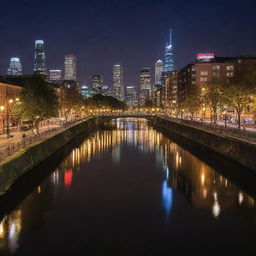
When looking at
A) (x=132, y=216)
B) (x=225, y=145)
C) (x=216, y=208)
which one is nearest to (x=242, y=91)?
(x=225, y=145)

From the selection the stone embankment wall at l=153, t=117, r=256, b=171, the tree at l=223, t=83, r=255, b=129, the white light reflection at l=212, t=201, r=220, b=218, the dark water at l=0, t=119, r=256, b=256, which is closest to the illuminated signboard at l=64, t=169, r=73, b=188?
the dark water at l=0, t=119, r=256, b=256

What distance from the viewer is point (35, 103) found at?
200ft

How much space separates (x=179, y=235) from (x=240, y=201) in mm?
10706

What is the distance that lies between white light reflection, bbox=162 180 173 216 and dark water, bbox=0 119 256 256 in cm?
9

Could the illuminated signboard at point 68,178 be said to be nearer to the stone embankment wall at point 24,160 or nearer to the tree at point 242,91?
the stone embankment wall at point 24,160

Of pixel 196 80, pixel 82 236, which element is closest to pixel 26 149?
pixel 82 236

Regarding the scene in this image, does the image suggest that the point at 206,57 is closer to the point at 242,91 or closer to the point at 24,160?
the point at 242,91

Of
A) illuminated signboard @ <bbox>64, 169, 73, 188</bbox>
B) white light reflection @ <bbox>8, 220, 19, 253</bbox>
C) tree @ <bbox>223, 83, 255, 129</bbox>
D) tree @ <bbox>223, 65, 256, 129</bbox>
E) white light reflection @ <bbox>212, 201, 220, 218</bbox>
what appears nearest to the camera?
white light reflection @ <bbox>8, 220, 19, 253</bbox>

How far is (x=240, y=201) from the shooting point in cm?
3344

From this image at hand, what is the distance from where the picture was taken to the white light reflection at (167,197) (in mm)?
32406

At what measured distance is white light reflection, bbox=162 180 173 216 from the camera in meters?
32.4

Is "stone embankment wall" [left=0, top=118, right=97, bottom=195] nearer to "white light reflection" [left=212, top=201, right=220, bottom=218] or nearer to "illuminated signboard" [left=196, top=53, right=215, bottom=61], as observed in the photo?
"white light reflection" [left=212, top=201, right=220, bottom=218]

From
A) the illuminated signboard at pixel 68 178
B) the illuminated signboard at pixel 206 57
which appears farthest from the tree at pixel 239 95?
the illuminated signboard at pixel 206 57

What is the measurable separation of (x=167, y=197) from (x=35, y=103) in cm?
3459
